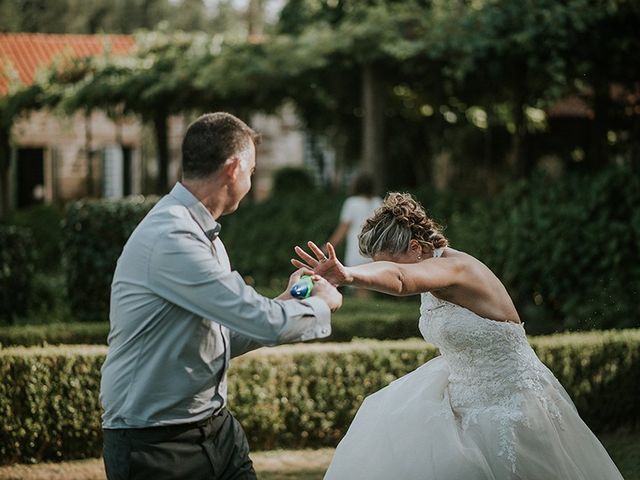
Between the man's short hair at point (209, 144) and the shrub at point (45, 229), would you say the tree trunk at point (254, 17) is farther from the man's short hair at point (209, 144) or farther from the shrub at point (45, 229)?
the man's short hair at point (209, 144)

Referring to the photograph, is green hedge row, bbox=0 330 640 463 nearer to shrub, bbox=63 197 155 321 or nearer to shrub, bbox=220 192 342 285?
shrub, bbox=63 197 155 321

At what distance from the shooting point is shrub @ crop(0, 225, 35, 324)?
10.5 m

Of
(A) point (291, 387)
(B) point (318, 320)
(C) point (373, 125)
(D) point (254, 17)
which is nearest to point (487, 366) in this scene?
(B) point (318, 320)

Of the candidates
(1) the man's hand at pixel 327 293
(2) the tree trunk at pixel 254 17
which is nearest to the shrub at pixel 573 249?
(1) the man's hand at pixel 327 293

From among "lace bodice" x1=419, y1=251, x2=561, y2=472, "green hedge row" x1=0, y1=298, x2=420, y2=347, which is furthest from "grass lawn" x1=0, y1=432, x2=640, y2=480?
"lace bodice" x1=419, y1=251, x2=561, y2=472

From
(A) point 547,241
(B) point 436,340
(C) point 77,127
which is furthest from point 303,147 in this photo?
(B) point 436,340

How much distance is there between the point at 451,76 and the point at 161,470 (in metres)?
13.1

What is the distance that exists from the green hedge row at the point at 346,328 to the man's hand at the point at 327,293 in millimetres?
4716

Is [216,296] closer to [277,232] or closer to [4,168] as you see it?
[277,232]

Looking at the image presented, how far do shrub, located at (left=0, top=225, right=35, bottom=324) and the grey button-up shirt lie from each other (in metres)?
7.51

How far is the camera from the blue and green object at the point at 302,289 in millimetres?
3336

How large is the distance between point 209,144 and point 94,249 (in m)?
6.96

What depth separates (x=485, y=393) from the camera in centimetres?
430

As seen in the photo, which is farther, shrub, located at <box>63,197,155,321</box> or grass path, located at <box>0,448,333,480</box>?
shrub, located at <box>63,197,155,321</box>
